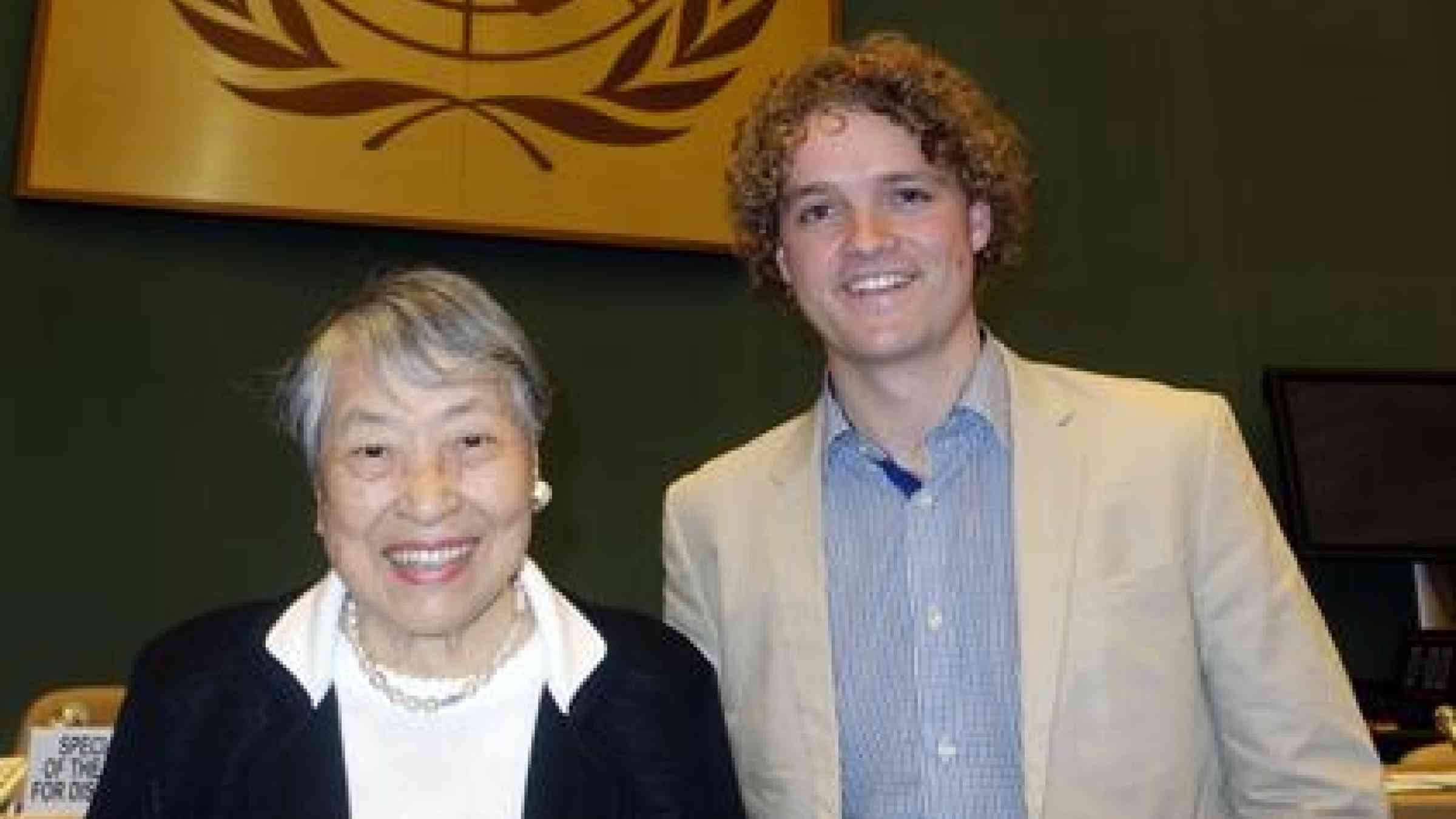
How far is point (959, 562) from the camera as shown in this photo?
5.56 ft

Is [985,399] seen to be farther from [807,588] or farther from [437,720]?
[437,720]

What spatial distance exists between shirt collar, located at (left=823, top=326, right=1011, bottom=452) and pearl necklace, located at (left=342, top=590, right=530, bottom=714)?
46cm

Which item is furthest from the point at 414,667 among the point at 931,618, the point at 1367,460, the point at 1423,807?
the point at 1367,460

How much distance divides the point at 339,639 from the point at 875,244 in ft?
2.58

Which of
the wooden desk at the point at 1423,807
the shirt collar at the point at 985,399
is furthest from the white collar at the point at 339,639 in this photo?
the wooden desk at the point at 1423,807

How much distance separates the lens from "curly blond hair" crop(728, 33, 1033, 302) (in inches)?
71.4

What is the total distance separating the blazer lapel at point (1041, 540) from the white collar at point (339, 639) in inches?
19.4

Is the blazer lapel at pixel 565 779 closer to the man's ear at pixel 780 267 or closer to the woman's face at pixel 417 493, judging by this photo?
the woman's face at pixel 417 493

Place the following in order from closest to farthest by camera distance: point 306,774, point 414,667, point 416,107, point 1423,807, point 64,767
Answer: point 306,774, point 414,667, point 64,767, point 1423,807, point 416,107

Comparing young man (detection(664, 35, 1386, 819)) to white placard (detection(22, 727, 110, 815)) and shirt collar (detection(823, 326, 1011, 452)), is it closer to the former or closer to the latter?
shirt collar (detection(823, 326, 1011, 452))

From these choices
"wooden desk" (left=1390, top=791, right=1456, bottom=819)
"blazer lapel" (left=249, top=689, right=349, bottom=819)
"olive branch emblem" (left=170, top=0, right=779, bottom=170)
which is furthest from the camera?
"olive branch emblem" (left=170, top=0, right=779, bottom=170)

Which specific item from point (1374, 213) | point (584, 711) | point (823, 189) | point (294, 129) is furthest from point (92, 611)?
point (1374, 213)

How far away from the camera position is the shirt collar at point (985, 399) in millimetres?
1761

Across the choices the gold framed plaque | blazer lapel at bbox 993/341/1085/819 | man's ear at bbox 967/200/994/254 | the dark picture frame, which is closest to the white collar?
blazer lapel at bbox 993/341/1085/819
